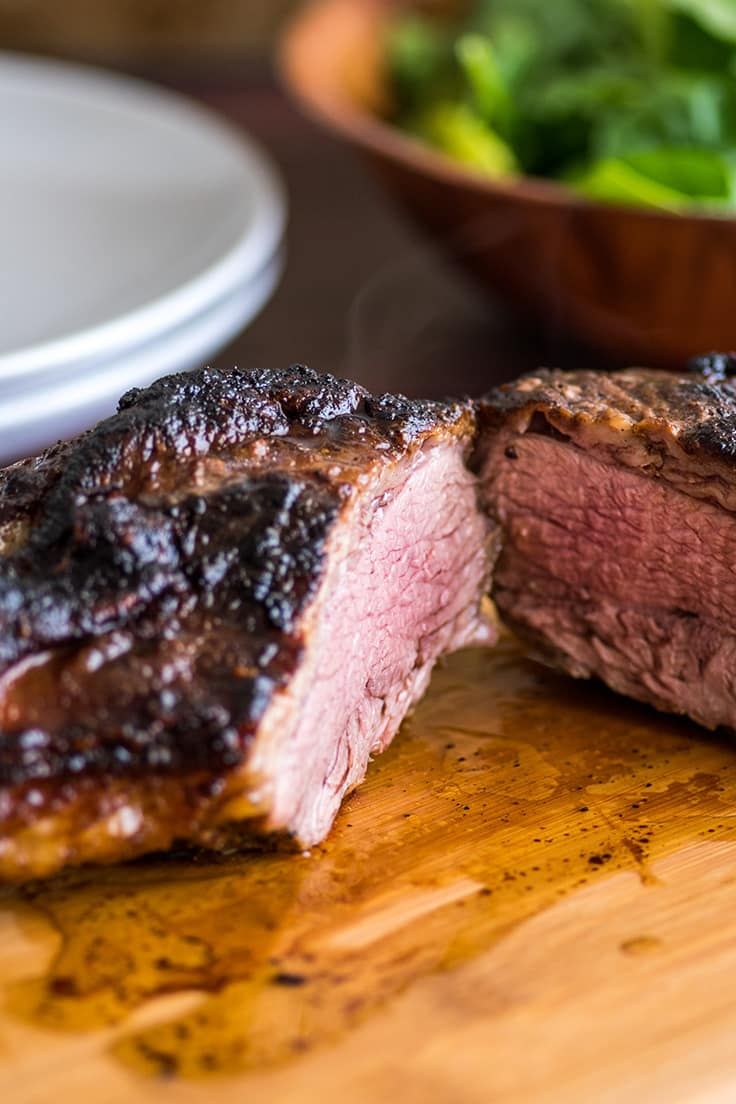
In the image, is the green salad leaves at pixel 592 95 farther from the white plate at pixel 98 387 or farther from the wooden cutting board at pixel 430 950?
the wooden cutting board at pixel 430 950

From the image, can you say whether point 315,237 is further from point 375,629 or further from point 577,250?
point 375,629

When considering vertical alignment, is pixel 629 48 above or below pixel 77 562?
above

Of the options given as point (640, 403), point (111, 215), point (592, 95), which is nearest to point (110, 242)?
point (111, 215)

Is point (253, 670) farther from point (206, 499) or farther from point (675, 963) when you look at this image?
point (675, 963)

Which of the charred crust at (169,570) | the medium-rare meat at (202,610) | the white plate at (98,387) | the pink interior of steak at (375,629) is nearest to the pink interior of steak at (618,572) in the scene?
the pink interior of steak at (375,629)

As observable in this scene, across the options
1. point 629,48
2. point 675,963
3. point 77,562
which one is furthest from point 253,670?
point 629,48

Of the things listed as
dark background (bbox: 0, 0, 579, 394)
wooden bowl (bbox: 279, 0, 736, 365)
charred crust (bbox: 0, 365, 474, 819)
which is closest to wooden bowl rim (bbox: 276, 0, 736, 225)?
wooden bowl (bbox: 279, 0, 736, 365)
